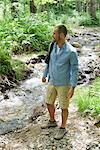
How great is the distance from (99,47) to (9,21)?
178 inches

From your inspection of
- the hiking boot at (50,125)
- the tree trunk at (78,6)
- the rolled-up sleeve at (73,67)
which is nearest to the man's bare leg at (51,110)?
the hiking boot at (50,125)

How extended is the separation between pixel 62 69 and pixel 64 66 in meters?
0.07

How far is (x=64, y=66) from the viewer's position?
597cm

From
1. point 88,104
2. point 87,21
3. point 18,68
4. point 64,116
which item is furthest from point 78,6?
point 64,116

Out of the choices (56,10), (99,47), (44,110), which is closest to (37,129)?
(44,110)

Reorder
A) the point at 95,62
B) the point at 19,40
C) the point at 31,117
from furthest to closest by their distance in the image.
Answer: the point at 19,40
the point at 95,62
the point at 31,117

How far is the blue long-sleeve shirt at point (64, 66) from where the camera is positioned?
5.82 m

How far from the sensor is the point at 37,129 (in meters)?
6.68

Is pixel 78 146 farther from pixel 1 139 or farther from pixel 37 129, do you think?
pixel 1 139

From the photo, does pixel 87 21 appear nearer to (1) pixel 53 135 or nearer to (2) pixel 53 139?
(1) pixel 53 135

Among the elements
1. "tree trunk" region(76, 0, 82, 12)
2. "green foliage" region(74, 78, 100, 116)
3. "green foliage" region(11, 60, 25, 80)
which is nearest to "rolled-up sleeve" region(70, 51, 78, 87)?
"green foliage" region(74, 78, 100, 116)

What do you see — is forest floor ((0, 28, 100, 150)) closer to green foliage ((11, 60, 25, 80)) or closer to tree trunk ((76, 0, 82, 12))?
green foliage ((11, 60, 25, 80))

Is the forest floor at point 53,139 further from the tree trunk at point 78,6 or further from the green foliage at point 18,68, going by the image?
the tree trunk at point 78,6

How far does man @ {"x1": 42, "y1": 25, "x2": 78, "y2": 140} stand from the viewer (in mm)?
5824
